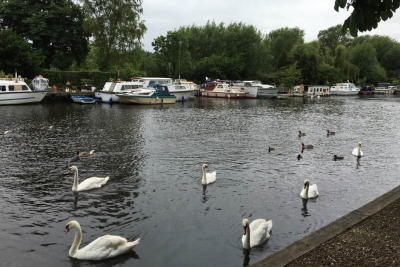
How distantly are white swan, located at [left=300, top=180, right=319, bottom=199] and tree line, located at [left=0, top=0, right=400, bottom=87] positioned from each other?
142ft

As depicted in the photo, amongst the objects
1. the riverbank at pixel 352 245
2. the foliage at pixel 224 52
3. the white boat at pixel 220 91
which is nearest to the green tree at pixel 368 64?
the foliage at pixel 224 52

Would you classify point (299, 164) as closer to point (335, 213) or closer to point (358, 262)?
point (335, 213)

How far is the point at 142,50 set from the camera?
5853 cm

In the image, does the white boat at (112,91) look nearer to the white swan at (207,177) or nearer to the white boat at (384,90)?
the white swan at (207,177)

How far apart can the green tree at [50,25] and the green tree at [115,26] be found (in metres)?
2.04

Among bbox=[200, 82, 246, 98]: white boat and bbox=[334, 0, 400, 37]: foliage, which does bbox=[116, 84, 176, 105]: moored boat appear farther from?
bbox=[334, 0, 400, 37]: foliage

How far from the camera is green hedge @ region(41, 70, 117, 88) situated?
49.6 metres

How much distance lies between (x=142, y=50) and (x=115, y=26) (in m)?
5.72

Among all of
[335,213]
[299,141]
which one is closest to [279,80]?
[299,141]

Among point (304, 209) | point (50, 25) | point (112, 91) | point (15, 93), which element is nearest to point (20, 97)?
point (15, 93)

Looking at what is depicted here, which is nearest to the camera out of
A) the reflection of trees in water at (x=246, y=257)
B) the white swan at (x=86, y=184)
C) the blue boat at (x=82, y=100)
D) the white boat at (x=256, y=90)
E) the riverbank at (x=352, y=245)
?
the riverbank at (x=352, y=245)

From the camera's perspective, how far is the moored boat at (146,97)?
43.4m

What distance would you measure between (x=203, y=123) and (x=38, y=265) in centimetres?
2180

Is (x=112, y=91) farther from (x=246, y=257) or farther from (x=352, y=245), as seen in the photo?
(x=352, y=245)
